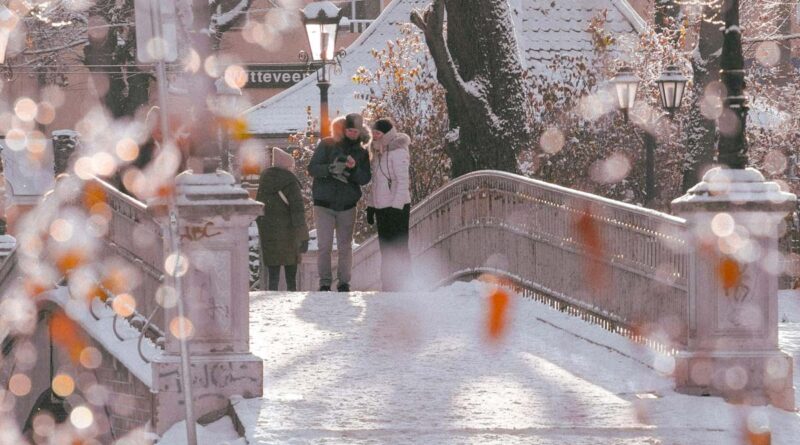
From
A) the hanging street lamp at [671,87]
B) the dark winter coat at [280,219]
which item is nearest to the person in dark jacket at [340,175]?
the dark winter coat at [280,219]

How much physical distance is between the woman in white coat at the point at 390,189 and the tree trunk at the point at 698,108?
10489 millimetres

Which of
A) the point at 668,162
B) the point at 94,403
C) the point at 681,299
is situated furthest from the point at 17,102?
the point at 681,299

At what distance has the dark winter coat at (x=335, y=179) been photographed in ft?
51.0

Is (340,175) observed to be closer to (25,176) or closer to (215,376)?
(215,376)

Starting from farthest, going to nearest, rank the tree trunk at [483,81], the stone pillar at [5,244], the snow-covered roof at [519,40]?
the snow-covered roof at [519,40] < the stone pillar at [5,244] < the tree trunk at [483,81]

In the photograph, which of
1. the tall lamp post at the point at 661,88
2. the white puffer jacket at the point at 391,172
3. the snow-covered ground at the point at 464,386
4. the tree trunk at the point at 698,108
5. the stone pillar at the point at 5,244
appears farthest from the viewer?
the tree trunk at the point at 698,108

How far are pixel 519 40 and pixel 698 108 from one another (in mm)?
6219

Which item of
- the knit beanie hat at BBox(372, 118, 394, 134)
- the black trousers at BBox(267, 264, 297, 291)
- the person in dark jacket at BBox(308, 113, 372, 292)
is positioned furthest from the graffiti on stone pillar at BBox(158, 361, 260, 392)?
the black trousers at BBox(267, 264, 297, 291)

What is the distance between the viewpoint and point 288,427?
872 cm

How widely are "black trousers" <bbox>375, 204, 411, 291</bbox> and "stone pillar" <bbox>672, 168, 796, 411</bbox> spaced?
626 cm

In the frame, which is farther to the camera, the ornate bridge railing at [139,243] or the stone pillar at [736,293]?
the ornate bridge railing at [139,243]

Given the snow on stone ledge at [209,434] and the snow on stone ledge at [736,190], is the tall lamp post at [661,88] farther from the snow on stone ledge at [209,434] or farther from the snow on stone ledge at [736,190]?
the snow on stone ledge at [209,434]

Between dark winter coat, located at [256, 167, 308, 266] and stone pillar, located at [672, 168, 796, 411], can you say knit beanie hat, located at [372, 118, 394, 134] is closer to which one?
dark winter coat, located at [256, 167, 308, 266]

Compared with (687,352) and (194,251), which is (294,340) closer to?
(194,251)
